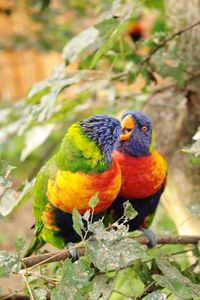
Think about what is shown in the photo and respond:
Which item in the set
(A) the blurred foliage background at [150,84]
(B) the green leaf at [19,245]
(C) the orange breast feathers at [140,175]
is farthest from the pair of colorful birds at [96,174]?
(B) the green leaf at [19,245]

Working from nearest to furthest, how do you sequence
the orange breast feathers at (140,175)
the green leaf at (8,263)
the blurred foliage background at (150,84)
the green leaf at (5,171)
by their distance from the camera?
the green leaf at (8,263), the green leaf at (5,171), the orange breast feathers at (140,175), the blurred foliage background at (150,84)

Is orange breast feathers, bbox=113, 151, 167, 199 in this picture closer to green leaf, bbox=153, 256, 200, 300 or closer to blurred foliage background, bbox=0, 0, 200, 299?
blurred foliage background, bbox=0, 0, 200, 299

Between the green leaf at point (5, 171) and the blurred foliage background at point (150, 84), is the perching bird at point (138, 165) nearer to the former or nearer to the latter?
the blurred foliage background at point (150, 84)

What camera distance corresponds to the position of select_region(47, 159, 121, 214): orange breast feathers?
1.09m

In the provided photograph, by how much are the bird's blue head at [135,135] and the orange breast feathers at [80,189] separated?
154 millimetres

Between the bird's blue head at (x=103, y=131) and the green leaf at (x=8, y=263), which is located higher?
the bird's blue head at (x=103, y=131)

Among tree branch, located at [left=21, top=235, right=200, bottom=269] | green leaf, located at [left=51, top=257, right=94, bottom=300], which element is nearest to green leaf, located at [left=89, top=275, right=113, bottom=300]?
tree branch, located at [left=21, top=235, right=200, bottom=269]

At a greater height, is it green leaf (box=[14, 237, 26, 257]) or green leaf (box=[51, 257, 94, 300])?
green leaf (box=[14, 237, 26, 257])

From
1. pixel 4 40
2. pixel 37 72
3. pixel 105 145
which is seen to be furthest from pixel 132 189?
pixel 37 72

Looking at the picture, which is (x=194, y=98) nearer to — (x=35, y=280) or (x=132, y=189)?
(x=132, y=189)

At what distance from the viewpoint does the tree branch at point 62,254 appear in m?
0.94

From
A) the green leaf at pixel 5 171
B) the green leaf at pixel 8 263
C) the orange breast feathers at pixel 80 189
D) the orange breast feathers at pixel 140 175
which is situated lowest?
the orange breast feathers at pixel 140 175

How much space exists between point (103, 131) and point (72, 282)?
340 mm

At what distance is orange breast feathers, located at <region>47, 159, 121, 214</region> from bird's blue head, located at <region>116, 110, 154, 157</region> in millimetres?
154
